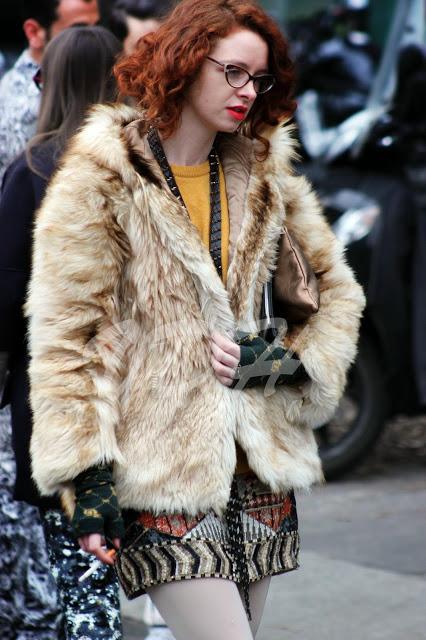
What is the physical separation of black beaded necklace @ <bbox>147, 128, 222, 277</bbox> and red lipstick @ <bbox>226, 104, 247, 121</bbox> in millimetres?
154

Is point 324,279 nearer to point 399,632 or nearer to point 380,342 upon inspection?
point 399,632

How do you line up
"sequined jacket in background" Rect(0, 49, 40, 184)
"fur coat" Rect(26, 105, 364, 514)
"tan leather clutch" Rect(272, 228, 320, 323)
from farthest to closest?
"sequined jacket in background" Rect(0, 49, 40, 184)
"tan leather clutch" Rect(272, 228, 320, 323)
"fur coat" Rect(26, 105, 364, 514)

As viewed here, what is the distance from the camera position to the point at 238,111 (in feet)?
9.54

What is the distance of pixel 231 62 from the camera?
2.87 meters

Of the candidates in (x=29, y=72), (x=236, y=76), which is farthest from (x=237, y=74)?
(x=29, y=72)

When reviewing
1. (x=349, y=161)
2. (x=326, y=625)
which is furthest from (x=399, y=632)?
(x=349, y=161)

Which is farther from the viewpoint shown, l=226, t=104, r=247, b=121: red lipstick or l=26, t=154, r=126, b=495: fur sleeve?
l=226, t=104, r=247, b=121: red lipstick

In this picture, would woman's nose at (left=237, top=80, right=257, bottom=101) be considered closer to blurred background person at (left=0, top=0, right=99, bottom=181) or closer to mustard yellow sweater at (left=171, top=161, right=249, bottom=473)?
mustard yellow sweater at (left=171, top=161, right=249, bottom=473)

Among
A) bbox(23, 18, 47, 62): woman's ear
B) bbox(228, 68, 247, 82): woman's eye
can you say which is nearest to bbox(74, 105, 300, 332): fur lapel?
bbox(228, 68, 247, 82): woman's eye

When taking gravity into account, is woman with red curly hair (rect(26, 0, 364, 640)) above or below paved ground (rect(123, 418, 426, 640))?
above

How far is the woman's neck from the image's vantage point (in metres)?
2.95

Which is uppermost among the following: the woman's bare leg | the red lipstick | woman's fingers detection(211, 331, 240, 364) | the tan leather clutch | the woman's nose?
the woman's nose

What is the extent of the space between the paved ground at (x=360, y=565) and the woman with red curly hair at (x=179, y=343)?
5.94 feet

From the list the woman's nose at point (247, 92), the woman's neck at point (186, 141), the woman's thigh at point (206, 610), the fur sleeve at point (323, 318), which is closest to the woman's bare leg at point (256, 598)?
the woman's thigh at point (206, 610)
